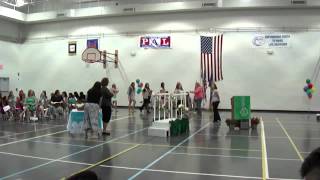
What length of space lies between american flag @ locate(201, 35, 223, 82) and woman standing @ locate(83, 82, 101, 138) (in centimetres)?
1269

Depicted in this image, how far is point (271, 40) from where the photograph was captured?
2198 centimetres

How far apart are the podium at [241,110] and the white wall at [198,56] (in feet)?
31.9

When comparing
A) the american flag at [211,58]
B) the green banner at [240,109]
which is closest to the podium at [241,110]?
the green banner at [240,109]

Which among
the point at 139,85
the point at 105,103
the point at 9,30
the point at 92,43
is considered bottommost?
the point at 105,103

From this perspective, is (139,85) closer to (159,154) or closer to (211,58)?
(211,58)

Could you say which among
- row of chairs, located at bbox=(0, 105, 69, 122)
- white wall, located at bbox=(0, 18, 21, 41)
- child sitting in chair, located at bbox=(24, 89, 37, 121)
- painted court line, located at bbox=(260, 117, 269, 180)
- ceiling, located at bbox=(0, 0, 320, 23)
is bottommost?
painted court line, located at bbox=(260, 117, 269, 180)

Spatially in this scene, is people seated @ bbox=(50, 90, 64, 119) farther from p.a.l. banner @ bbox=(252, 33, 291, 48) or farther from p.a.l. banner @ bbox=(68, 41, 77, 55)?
p.a.l. banner @ bbox=(252, 33, 291, 48)

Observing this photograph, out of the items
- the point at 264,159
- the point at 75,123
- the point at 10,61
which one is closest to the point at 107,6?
the point at 10,61

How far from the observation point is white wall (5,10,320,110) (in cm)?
2170

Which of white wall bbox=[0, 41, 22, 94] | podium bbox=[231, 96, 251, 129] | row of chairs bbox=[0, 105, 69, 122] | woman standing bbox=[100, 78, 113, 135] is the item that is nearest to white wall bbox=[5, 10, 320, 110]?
white wall bbox=[0, 41, 22, 94]

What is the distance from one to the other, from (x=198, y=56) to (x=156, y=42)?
2933mm

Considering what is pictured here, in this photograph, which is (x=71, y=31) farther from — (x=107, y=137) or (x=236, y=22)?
(x=107, y=137)

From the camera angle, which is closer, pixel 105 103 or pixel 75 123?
pixel 105 103

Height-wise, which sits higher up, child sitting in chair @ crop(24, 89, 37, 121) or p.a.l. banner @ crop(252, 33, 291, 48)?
p.a.l. banner @ crop(252, 33, 291, 48)
